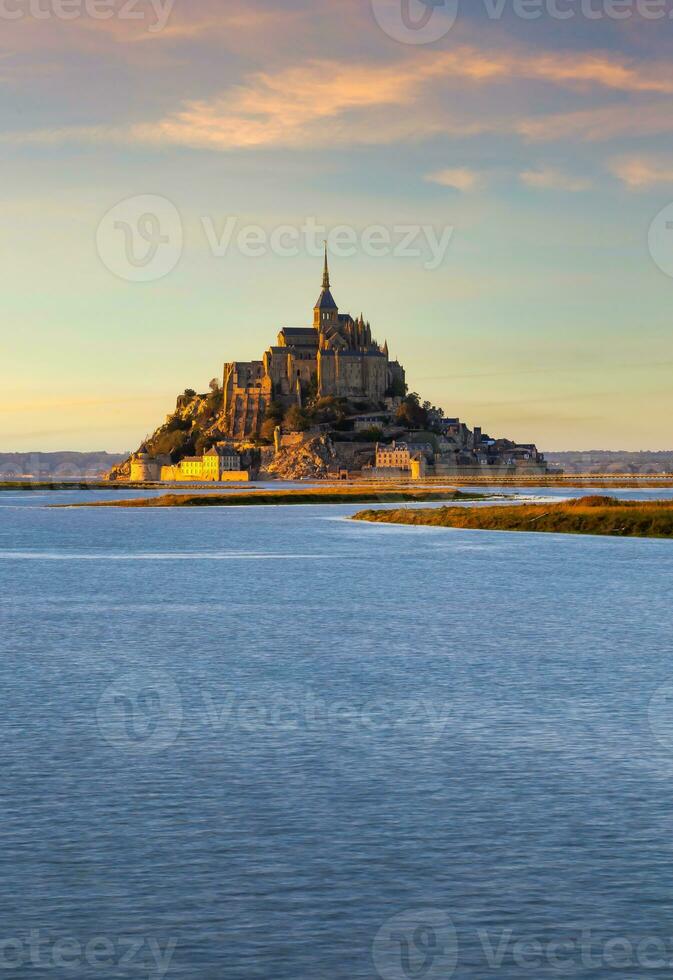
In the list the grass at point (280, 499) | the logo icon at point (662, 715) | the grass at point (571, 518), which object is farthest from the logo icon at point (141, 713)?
the grass at point (280, 499)

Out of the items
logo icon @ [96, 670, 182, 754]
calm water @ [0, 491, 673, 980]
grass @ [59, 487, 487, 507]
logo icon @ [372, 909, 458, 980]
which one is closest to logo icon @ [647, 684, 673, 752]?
calm water @ [0, 491, 673, 980]

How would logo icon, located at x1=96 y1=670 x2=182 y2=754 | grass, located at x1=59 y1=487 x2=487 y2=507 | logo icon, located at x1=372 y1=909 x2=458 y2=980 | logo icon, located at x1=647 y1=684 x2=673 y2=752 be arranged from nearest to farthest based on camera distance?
logo icon, located at x1=372 y1=909 x2=458 y2=980 < logo icon, located at x1=647 y1=684 x2=673 y2=752 < logo icon, located at x1=96 y1=670 x2=182 y2=754 < grass, located at x1=59 y1=487 x2=487 y2=507

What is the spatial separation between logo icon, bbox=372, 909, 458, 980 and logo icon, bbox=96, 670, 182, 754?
7.31 meters

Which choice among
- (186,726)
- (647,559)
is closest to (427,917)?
(186,726)

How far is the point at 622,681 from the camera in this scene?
22672 millimetres

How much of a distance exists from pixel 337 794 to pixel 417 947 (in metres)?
4.66

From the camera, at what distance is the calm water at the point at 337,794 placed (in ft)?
33.7

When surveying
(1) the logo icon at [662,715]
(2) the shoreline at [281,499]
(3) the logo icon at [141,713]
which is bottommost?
(3) the logo icon at [141,713]

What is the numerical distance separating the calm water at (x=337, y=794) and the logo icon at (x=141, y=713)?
0.08 m

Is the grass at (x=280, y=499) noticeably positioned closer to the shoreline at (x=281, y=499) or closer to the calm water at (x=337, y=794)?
the shoreline at (x=281, y=499)

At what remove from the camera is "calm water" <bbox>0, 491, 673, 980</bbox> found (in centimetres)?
1028

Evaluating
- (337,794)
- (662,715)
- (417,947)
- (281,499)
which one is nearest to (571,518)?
(662,715)

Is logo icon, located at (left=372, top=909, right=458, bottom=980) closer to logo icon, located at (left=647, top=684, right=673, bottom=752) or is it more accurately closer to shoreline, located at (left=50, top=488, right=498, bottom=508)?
logo icon, located at (left=647, top=684, right=673, bottom=752)

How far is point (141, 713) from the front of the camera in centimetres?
1998
